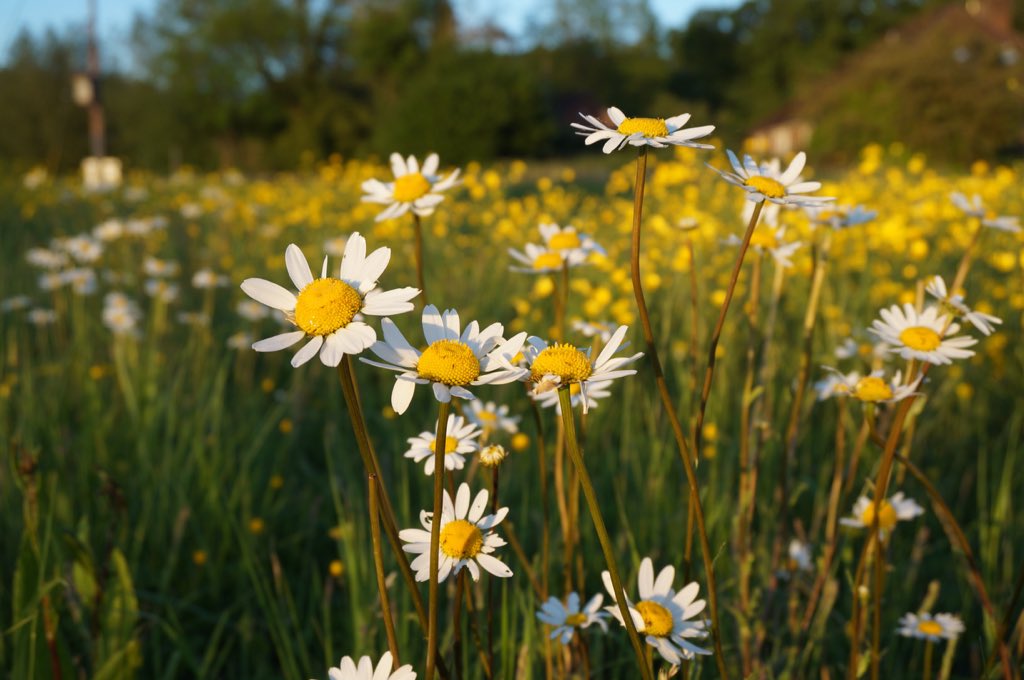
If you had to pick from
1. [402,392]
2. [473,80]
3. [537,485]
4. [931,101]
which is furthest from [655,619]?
[473,80]

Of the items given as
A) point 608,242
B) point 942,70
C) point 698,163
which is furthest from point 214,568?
point 942,70

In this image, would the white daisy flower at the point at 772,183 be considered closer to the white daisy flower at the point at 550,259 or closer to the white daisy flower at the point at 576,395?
the white daisy flower at the point at 576,395

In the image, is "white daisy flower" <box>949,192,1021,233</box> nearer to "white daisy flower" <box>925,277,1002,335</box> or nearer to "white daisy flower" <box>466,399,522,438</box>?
"white daisy flower" <box>925,277,1002,335</box>

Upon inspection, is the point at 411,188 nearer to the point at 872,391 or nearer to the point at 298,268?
the point at 298,268

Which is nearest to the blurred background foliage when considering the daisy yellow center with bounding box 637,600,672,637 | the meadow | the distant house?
the distant house

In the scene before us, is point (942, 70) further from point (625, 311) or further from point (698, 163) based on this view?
point (625, 311)

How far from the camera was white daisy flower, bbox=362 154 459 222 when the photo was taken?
1091mm

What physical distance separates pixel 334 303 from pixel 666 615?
16.5 inches

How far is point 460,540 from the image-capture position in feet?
2.29

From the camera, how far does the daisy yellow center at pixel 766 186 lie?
2.49 ft

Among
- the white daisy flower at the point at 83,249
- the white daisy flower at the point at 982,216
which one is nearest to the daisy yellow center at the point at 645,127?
the white daisy flower at the point at 982,216

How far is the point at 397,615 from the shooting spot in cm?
123

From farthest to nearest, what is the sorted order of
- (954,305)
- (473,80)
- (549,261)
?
(473,80)
(549,261)
(954,305)

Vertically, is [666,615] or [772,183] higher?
[772,183]
